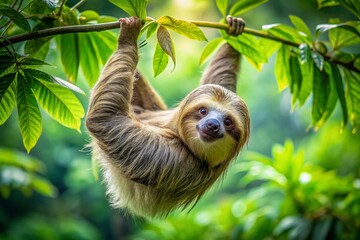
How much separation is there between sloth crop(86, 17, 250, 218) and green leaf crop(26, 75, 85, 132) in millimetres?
256

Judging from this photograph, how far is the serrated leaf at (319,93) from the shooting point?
314cm

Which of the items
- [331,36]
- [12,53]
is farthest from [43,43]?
[331,36]

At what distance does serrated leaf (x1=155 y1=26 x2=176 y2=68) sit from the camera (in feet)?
7.73

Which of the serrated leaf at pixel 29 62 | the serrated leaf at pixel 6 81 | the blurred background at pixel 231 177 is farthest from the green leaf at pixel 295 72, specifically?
the serrated leaf at pixel 6 81

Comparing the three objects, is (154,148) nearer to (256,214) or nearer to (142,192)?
(142,192)

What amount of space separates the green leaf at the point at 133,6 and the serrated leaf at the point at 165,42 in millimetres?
153

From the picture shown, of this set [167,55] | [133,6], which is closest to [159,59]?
[167,55]

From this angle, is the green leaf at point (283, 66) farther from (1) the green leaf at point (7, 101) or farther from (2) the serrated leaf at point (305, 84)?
(1) the green leaf at point (7, 101)

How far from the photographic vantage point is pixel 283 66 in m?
3.29

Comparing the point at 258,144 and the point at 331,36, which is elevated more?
the point at 331,36

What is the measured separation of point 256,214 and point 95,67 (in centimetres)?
255

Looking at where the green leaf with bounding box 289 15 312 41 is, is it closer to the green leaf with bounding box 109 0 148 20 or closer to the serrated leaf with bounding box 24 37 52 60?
the green leaf with bounding box 109 0 148 20

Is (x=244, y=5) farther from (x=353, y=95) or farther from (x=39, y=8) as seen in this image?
(x=39, y=8)

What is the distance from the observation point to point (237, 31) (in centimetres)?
304
